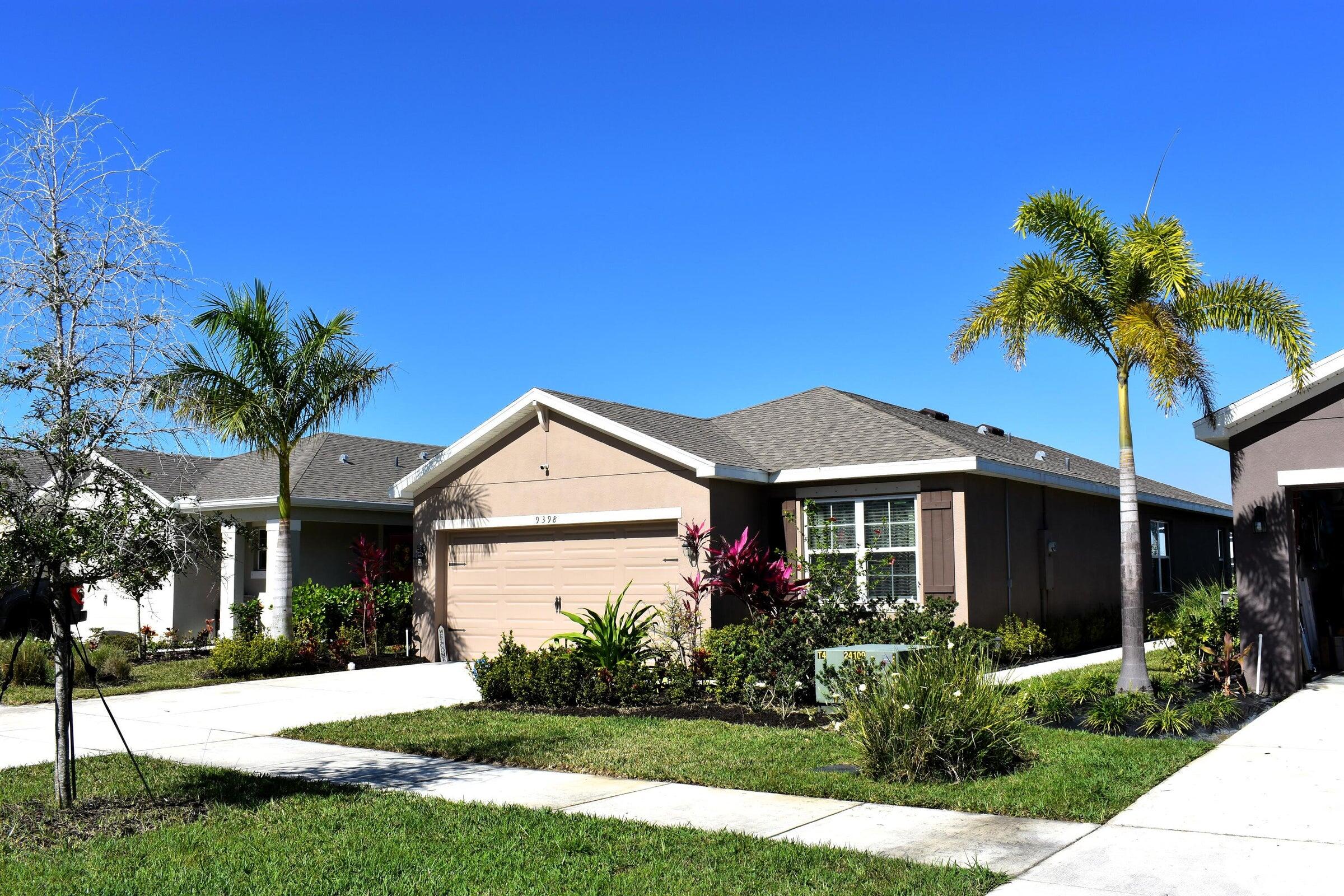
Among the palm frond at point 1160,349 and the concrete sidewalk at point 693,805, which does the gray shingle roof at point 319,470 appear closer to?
the concrete sidewalk at point 693,805

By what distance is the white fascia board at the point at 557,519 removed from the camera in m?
16.0

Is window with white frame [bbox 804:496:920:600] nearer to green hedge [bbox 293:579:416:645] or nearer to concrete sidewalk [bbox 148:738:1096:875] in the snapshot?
concrete sidewalk [bbox 148:738:1096:875]

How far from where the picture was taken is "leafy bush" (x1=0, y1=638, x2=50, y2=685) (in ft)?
48.3

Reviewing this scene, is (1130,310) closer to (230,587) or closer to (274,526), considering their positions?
(274,526)

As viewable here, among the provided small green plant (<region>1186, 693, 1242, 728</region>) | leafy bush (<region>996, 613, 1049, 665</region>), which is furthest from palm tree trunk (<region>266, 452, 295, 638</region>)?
small green plant (<region>1186, 693, 1242, 728</region>)

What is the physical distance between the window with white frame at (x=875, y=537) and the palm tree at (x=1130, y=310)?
342cm

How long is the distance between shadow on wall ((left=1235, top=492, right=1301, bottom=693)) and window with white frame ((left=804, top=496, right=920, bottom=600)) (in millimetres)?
4294

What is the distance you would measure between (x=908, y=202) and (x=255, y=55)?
990 cm

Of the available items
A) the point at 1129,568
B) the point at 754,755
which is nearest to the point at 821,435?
the point at 1129,568

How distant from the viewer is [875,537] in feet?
50.9

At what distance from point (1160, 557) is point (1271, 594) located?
38.2ft

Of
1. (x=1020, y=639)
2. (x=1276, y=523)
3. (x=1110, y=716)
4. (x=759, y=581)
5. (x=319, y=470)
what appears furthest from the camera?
(x=319, y=470)

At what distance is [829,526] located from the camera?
15.6 metres

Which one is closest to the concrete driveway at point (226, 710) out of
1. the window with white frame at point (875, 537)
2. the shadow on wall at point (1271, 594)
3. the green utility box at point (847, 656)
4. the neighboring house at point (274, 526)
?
the neighboring house at point (274, 526)
